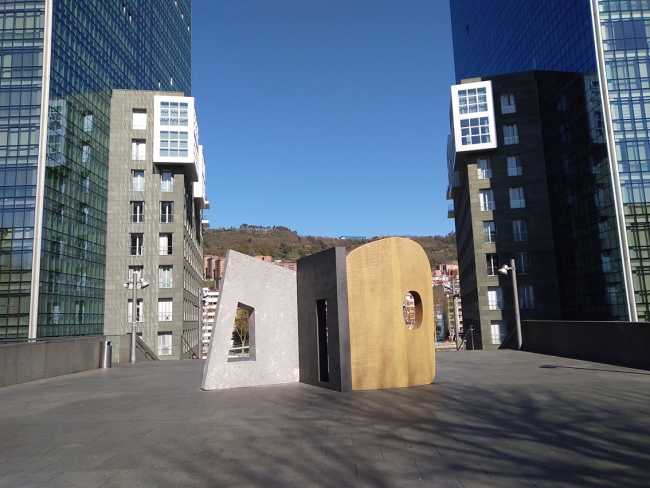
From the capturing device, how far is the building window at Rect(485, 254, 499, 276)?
49.9m

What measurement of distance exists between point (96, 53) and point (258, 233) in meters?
101

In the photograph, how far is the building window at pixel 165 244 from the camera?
50.8 metres

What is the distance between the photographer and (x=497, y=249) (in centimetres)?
4981

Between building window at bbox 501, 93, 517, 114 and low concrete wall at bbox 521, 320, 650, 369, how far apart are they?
3129 cm

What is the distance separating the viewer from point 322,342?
1474 cm

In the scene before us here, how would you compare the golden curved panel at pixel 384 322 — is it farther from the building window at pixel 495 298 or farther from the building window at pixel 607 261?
the building window at pixel 495 298

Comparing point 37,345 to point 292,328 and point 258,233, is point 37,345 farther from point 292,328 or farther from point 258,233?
point 258,233

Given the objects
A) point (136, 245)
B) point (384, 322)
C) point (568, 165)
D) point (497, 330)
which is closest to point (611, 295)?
point (497, 330)

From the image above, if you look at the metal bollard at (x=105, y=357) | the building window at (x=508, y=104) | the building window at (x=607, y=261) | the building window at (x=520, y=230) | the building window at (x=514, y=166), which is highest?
the building window at (x=508, y=104)

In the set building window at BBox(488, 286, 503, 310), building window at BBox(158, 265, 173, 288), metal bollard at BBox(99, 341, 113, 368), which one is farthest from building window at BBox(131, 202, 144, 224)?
building window at BBox(488, 286, 503, 310)

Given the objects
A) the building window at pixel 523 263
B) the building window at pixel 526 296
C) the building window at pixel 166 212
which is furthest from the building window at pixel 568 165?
the building window at pixel 166 212

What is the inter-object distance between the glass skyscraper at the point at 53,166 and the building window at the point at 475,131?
33.8 metres

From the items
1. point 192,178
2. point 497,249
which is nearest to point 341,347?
point 497,249

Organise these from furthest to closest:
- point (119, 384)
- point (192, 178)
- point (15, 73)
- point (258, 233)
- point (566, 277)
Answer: point (258, 233) → point (192, 178) → point (566, 277) → point (15, 73) → point (119, 384)
